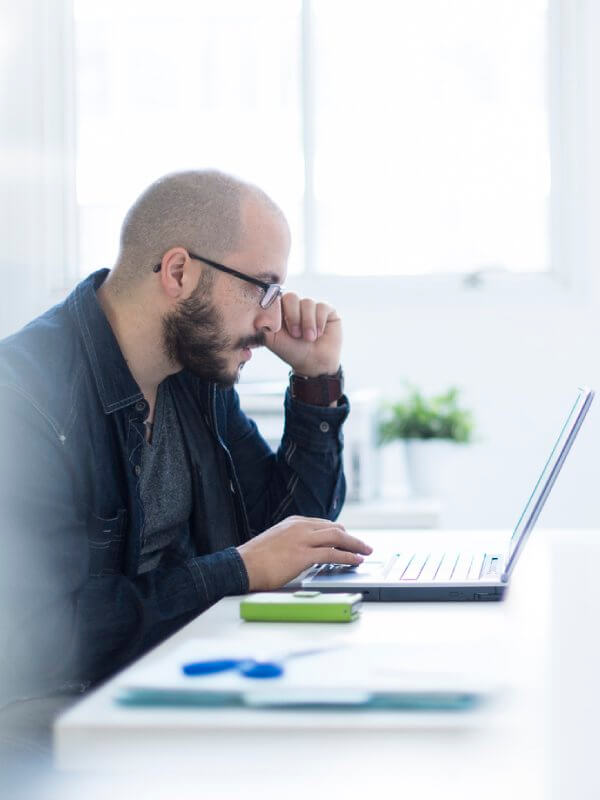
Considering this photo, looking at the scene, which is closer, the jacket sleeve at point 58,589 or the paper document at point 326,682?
the paper document at point 326,682

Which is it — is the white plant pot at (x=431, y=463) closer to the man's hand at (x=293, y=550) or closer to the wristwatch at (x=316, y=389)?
the wristwatch at (x=316, y=389)

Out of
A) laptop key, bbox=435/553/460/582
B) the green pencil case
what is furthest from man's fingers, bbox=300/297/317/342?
the green pencil case

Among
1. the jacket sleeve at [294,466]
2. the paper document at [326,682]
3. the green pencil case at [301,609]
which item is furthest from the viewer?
the jacket sleeve at [294,466]

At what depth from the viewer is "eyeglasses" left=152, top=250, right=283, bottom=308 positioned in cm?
168

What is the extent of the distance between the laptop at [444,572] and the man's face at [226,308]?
16.7 inches

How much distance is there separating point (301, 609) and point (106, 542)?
48 cm

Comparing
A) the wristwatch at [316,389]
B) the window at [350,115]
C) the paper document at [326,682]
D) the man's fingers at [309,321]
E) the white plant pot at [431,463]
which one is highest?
the window at [350,115]

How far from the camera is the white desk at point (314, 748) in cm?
63

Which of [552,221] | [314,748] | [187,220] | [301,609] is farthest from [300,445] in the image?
[552,221]

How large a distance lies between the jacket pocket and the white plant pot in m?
1.64

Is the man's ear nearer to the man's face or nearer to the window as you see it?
the man's face

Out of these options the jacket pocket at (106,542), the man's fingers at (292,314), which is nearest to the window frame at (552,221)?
the man's fingers at (292,314)

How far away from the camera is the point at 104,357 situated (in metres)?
1.54

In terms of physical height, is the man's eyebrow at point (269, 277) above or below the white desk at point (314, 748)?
above
